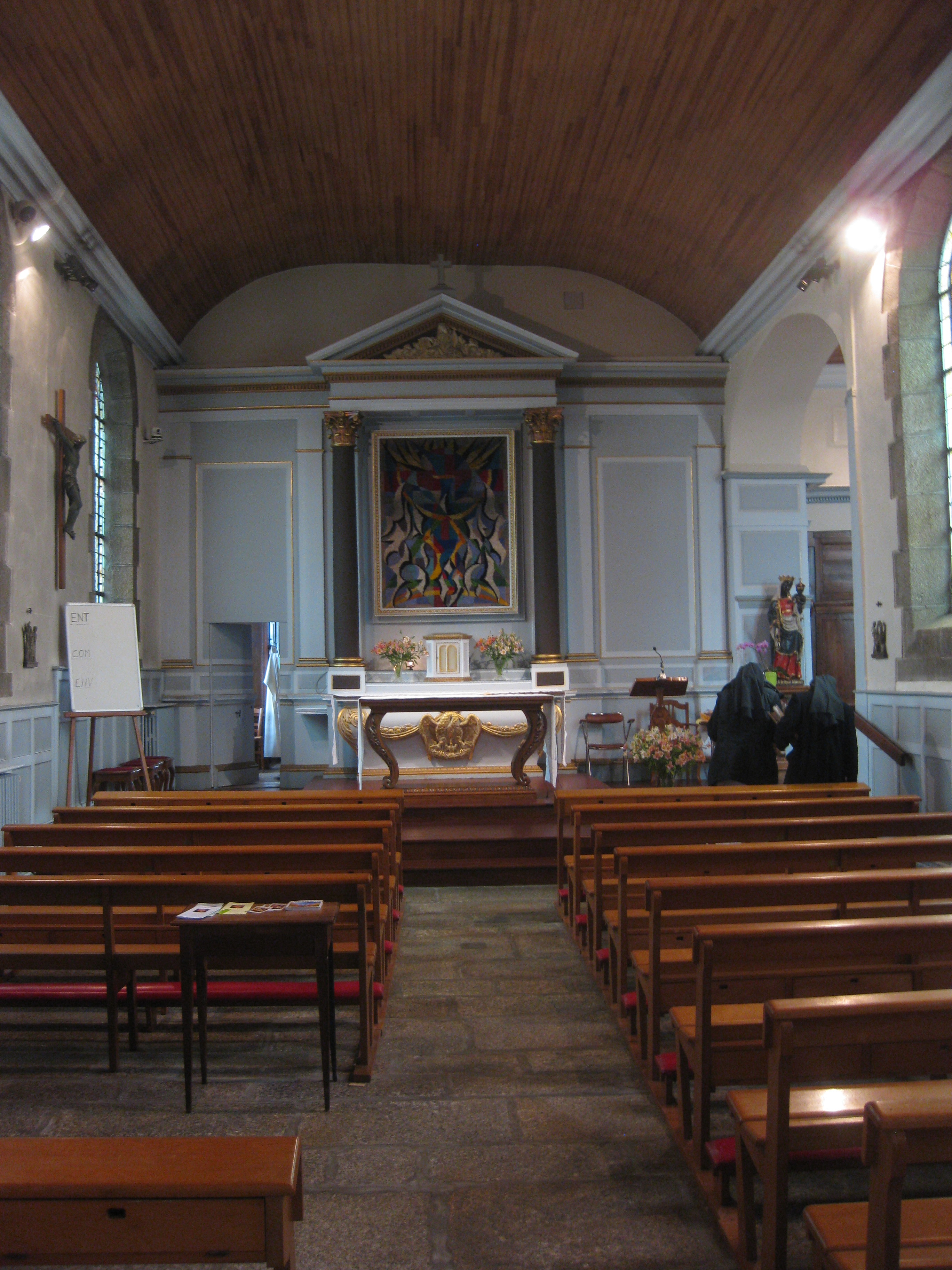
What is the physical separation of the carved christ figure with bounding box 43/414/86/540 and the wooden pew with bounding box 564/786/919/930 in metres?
5.14

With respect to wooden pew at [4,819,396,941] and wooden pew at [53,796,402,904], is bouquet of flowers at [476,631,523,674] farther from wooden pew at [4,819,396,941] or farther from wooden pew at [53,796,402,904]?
wooden pew at [4,819,396,941]

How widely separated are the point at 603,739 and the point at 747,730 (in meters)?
2.85

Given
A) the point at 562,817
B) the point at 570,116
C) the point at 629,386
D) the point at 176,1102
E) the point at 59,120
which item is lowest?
the point at 176,1102

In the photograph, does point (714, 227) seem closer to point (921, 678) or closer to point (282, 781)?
point (921, 678)

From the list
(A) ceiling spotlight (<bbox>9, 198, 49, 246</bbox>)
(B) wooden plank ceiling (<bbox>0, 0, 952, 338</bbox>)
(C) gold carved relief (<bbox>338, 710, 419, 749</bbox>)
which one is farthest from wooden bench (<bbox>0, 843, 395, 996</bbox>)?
(C) gold carved relief (<bbox>338, 710, 419, 749</bbox>)

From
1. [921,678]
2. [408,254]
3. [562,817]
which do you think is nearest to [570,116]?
[408,254]

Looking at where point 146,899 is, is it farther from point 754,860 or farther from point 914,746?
point 914,746

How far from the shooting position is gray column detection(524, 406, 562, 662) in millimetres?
10469

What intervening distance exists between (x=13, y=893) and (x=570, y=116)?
7.32 meters

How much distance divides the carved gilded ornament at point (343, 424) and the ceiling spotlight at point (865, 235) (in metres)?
5.00

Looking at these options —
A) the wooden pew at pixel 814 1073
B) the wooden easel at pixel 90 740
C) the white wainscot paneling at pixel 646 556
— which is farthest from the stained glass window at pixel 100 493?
the wooden pew at pixel 814 1073

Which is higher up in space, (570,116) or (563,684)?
(570,116)

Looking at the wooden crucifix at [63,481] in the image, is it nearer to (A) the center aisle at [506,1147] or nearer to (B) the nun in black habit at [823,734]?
(A) the center aisle at [506,1147]

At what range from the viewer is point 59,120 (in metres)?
6.79
